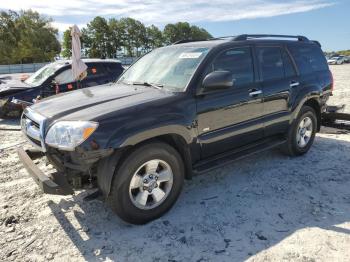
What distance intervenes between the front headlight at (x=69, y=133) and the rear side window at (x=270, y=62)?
8.83 ft

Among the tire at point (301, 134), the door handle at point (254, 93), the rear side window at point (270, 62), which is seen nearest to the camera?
the door handle at point (254, 93)

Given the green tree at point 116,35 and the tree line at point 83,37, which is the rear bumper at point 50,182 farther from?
the green tree at point 116,35

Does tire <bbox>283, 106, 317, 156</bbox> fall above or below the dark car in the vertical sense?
below

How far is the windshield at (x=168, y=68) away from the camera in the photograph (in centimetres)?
412

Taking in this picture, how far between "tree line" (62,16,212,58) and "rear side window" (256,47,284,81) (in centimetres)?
7821

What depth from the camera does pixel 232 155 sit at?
445 cm

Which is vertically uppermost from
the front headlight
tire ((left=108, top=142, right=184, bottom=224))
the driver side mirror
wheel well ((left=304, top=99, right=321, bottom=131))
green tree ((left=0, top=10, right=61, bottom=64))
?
green tree ((left=0, top=10, right=61, bottom=64))

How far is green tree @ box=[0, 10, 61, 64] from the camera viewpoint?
64625 mm

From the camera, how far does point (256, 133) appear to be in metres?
4.79

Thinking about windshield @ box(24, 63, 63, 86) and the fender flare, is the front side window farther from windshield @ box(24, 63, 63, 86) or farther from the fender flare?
the fender flare

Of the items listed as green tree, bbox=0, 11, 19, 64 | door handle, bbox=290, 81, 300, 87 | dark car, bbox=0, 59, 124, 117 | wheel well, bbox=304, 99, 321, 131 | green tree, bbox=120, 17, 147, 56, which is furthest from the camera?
green tree, bbox=120, 17, 147, 56

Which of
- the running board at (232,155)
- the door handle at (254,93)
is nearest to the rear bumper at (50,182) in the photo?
the running board at (232,155)

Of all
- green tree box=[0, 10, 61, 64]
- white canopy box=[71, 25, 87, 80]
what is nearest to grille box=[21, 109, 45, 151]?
white canopy box=[71, 25, 87, 80]

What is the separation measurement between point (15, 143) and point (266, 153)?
194 inches
